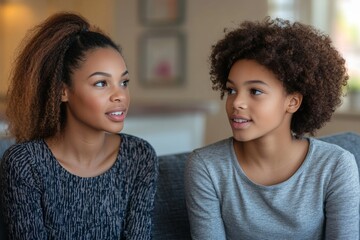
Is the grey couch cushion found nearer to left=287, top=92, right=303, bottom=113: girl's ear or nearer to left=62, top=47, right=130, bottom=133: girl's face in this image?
left=62, top=47, right=130, bottom=133: girl's face

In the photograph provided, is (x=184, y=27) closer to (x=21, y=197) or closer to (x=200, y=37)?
(x=200, y=37)

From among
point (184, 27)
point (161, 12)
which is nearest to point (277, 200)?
point (184, 27)

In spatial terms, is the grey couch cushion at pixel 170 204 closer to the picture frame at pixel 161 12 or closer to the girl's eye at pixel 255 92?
the girl's eye at pixel 255 92

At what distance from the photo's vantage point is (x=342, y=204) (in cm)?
158

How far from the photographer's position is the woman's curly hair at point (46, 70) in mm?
1624

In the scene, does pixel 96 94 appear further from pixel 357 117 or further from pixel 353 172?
pixel 357 117

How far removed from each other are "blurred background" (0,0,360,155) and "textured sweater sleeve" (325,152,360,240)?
305 centimetres

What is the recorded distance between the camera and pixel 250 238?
165 cm

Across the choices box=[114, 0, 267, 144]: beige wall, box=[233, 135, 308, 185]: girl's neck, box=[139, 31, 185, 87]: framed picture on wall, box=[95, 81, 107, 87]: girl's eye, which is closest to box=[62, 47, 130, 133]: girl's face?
box=[95, 81, 107, 87]: girl's eye

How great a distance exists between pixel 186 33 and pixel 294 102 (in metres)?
4.36

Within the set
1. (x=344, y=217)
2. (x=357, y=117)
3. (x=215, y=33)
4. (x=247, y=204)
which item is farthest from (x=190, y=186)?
(x=215, y=33)

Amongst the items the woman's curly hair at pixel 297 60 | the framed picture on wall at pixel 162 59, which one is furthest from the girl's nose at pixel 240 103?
the framed picture on wall at pixel 162 59

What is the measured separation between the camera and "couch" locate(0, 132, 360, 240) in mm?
1791

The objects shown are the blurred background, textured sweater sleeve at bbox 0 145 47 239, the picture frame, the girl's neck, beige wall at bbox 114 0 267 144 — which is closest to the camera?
textured sweater sleeve at bbox 0 145 47 239
